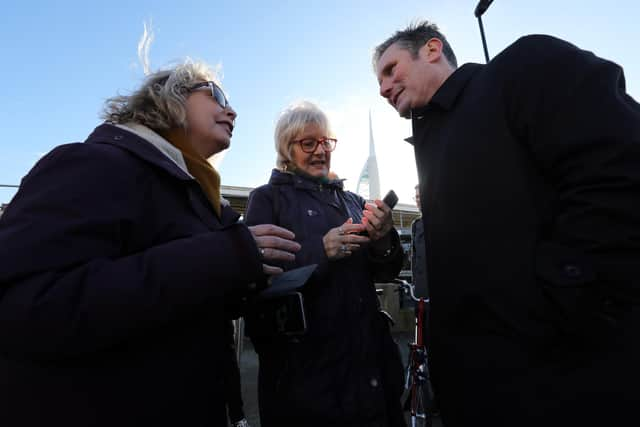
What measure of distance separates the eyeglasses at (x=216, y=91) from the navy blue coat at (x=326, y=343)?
0.54 meters

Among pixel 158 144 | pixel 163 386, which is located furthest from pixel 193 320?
pixel 158 144

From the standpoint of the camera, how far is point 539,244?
987 mm

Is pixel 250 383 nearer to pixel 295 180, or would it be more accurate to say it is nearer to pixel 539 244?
pixel 295 180

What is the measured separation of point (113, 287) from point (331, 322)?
3.59ft

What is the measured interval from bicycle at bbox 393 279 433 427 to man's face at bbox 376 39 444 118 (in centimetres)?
222

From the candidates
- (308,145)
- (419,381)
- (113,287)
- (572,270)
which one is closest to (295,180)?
(308,145)

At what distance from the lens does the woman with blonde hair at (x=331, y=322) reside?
1650mm

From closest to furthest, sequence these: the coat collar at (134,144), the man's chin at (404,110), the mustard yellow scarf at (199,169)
Result: the coat collar at (134,144), the mustard yellow scarf at (199,169), the man's chin at (404,110)

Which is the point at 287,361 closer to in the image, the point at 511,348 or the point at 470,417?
the point at 470,417

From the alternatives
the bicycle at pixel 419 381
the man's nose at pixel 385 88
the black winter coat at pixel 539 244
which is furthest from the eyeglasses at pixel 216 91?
the bicycle at pixel 419 381

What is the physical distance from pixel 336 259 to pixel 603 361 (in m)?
1.12

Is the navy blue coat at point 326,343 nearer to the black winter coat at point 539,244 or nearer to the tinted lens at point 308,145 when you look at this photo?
the tinted lens at point 308,145

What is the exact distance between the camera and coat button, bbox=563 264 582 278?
871mm

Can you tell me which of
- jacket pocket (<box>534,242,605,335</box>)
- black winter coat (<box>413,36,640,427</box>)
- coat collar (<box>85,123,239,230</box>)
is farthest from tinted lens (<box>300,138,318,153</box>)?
jacket pocket (<box>534,242,605,335</box>)
